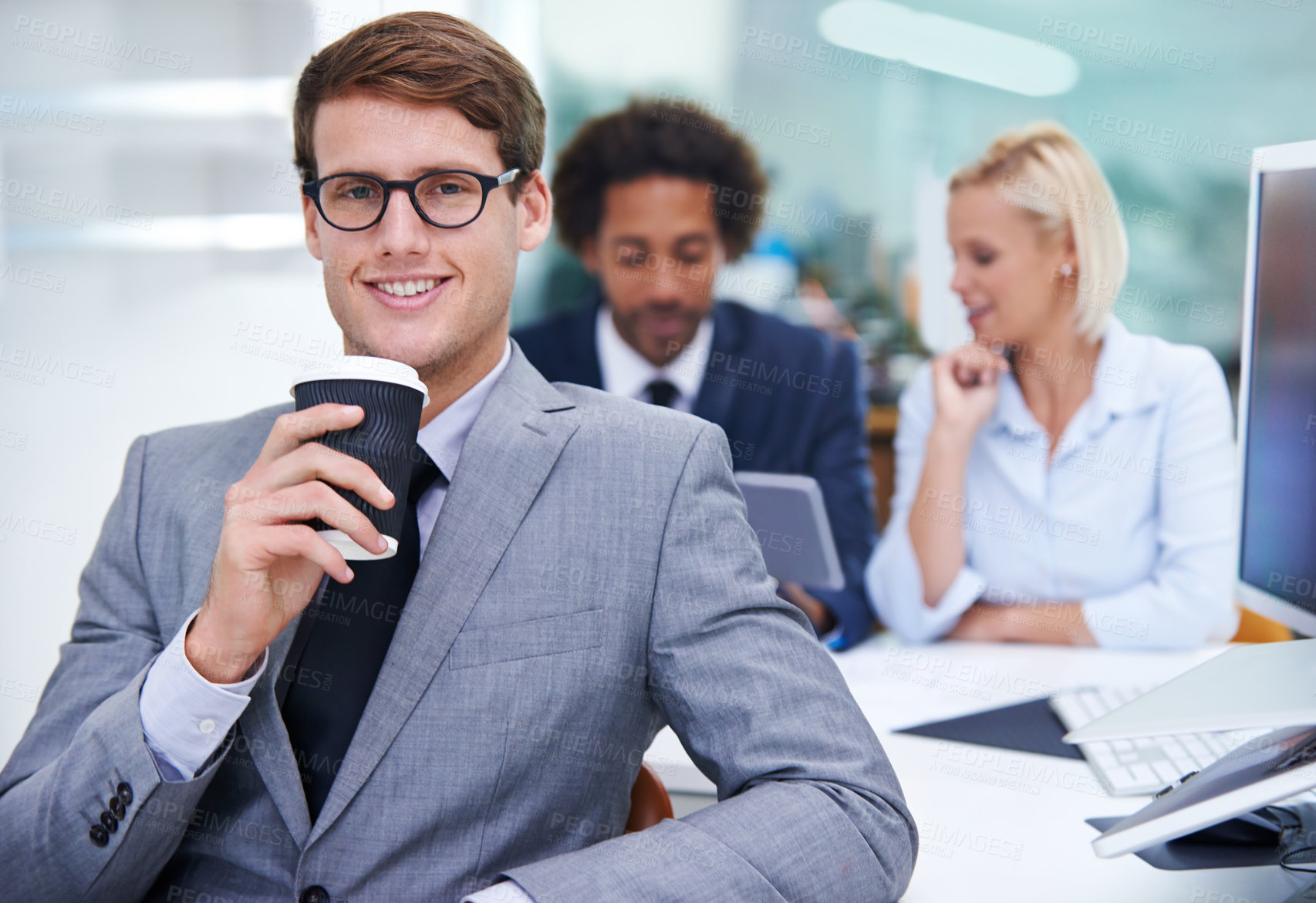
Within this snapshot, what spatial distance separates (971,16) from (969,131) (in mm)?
354

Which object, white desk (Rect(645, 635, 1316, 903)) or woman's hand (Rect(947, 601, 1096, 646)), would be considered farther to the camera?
woman's hand (Rect(947, 601, 1096, 646))

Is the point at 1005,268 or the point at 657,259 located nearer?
the point at 1005,268

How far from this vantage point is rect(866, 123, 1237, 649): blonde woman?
237cm

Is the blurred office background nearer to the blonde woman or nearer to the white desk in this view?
the blonde woman

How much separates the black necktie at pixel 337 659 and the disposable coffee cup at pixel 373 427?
0.17 metres

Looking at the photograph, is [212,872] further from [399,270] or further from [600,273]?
[600,273]

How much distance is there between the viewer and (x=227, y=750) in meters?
0.98

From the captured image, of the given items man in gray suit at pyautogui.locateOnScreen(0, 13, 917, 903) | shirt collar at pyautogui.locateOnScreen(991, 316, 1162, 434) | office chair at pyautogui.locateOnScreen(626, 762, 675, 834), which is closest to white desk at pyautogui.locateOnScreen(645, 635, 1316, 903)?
man in gray suit at pyautogui.locateOnScreen(0, 13, 917, 903)

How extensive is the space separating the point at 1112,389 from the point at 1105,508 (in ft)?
1.00

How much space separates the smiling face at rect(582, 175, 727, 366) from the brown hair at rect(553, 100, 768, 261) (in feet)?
0.10

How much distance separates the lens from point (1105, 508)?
251 cm

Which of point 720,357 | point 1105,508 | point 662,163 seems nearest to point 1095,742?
point 1105,508

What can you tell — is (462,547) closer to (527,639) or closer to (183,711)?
(527,639)

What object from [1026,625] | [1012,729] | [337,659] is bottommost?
[1026,625]
